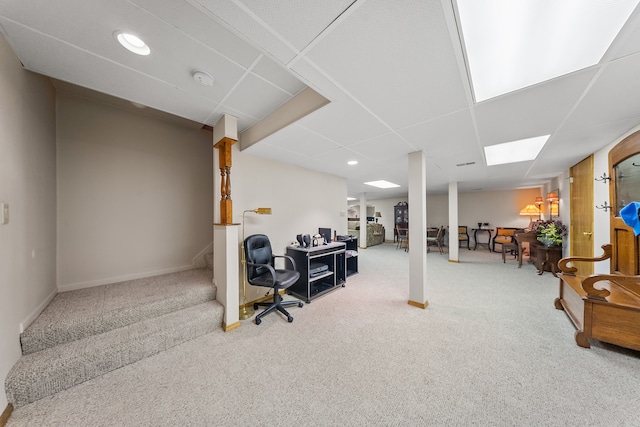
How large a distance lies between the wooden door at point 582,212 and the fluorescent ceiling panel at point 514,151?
34.6 inches

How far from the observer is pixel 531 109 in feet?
6.26

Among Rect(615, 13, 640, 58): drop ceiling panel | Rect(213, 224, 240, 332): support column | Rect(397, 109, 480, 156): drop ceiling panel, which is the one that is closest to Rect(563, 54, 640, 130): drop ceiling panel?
Rect(615, 13, 640, 58): drop ceiling panel

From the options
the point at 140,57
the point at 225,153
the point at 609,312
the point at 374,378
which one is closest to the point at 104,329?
the point at 225,153

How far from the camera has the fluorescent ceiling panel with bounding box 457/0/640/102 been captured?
42.2 inches

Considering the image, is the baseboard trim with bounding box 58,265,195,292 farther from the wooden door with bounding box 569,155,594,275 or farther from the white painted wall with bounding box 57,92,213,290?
the wooden door with bounding box 569,155,594,275

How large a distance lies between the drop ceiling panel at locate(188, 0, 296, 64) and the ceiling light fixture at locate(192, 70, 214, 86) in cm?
68

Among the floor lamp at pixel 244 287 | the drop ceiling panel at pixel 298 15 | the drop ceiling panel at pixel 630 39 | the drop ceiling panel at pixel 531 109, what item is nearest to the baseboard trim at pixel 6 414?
the floor lamp at pixel 244 287

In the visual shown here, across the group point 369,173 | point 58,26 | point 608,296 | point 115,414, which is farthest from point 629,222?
point 58,26

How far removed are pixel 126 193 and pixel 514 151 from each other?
6010 millimetres

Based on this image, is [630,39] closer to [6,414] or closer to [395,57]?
[395,57]

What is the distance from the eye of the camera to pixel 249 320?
8.54 ft

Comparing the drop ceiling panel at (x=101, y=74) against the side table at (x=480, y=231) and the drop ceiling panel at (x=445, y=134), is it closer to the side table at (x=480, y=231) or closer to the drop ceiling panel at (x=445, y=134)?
the drop ceiling panel at (x=445, y=134)

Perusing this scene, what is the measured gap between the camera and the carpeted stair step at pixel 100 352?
144 centimetres

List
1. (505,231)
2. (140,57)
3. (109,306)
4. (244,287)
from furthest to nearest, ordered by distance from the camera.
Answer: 1. (505,231)
2. (244,287)
3. (109,306)
4. (140,57)
